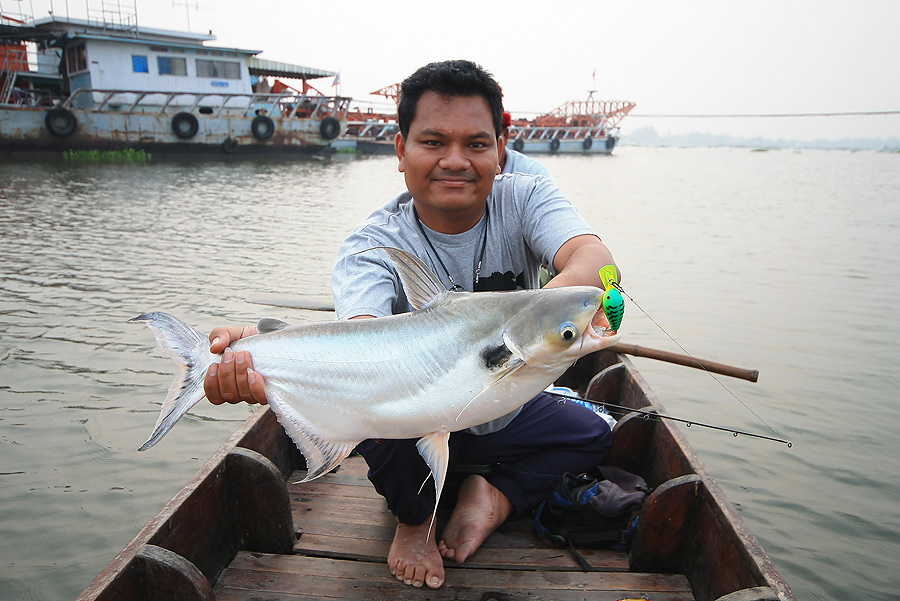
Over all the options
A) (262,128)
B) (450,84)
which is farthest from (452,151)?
(262,128)

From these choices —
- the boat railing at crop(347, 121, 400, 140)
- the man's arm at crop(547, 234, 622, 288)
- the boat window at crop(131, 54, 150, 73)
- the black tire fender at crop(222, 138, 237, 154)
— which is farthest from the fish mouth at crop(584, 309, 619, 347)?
the boat railing at crop(347, 121, 400, 140)

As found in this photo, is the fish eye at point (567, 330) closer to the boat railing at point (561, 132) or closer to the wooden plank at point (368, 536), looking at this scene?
the wooden plank at point (368, 536)

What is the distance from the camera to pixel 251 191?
61.4 ft

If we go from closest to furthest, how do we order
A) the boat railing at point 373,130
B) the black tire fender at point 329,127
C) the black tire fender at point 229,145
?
the black tire fender at point 229,145, the black tire fender at point 329,127, the boat railing at point 373,130

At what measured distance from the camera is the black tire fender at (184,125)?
25.3 m

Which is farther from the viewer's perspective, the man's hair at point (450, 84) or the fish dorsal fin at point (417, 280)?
the man's hair at point (450, 84)

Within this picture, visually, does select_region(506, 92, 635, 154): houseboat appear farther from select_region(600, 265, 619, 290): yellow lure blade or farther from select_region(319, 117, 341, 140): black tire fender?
select_region(600, 265, 619, 290): yellow lure blade

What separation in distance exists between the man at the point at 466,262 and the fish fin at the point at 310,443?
0.12 meters

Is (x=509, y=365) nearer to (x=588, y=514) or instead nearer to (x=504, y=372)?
(x=504, y=372)

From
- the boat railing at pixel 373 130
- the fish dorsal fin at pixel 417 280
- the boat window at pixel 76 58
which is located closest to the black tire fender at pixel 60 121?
the boat window at pixel 76 58

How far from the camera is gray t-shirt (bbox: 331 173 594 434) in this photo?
2736mm

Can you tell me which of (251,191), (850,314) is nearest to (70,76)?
(251,191)

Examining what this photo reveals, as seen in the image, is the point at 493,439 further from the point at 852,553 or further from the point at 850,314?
the point at 850,314

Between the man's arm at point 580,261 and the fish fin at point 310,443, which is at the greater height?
the man's arm at point 580,261
